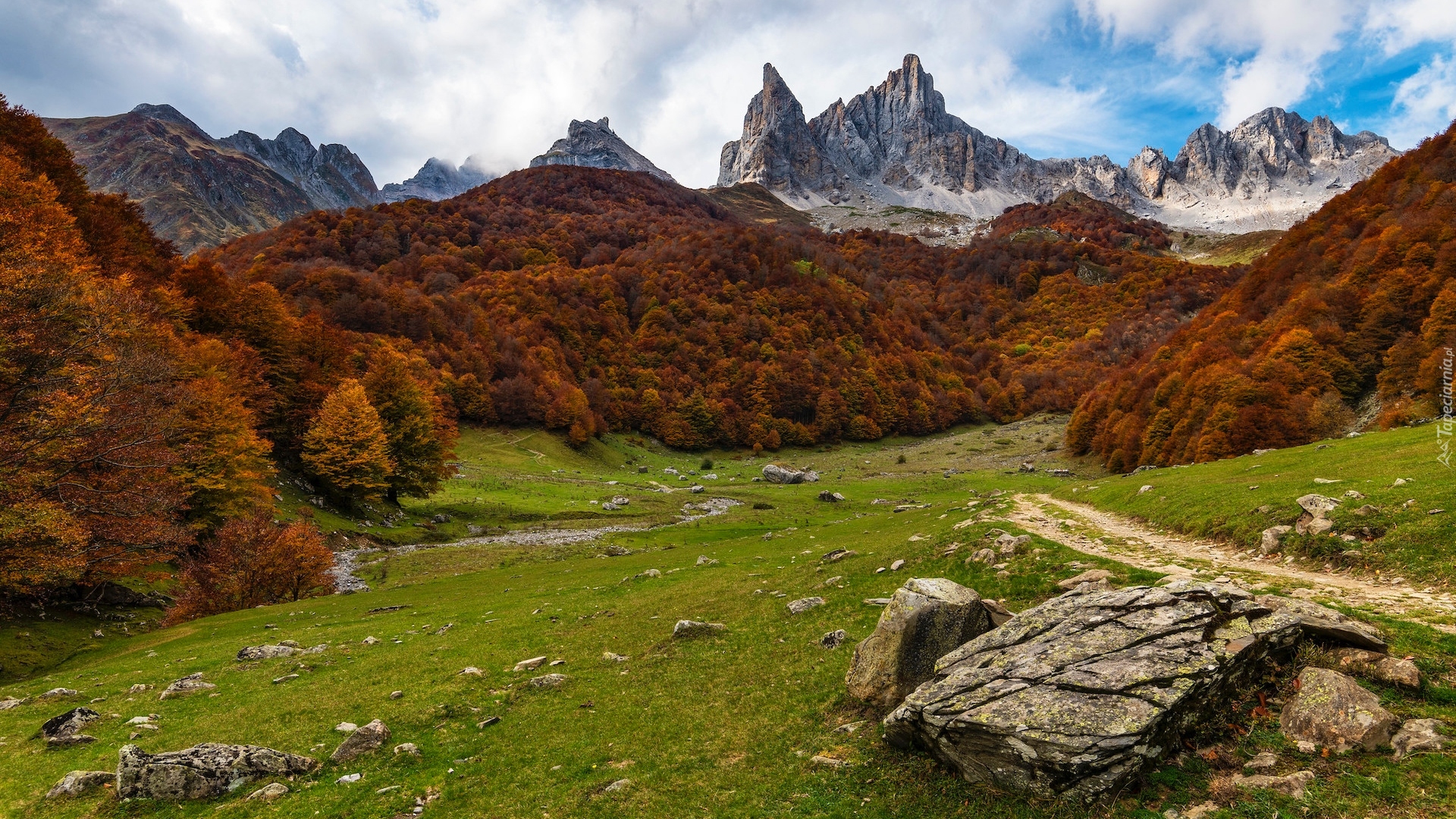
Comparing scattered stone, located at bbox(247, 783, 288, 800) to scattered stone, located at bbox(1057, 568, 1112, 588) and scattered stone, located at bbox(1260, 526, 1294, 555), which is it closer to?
scattered stone, located at bbox(1057, 568, 1112, 588)

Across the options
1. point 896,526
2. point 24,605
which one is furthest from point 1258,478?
point 24,605

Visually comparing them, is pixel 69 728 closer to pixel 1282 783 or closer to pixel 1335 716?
pixel 1282 783

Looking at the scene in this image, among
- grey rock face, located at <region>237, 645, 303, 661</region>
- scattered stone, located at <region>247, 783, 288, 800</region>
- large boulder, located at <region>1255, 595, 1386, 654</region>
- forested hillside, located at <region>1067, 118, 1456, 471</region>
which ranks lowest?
grey rock face, located at <region>237, 645, 303, 661</region>

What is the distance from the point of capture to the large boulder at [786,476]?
293ft

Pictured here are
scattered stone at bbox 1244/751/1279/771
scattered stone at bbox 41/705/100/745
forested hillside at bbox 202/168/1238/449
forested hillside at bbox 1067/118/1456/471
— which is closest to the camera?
scattered stone at bbox 1244/751/1279/771

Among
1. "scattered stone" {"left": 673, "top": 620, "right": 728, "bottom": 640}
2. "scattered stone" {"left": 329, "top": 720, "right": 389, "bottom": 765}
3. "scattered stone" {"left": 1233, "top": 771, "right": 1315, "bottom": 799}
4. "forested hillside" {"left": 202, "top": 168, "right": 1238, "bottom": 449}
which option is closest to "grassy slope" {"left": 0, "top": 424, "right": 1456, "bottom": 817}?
"scattered stone" {"left": 1233, "top": 771, "right": 1315, "bottom": 799}

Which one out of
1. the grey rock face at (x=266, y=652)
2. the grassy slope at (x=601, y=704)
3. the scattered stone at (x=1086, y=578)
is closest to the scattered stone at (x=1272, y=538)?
the grassy slope at (x=601, y=704)

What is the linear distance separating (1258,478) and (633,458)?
9604 centimetres

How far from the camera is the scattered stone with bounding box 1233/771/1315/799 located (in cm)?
764

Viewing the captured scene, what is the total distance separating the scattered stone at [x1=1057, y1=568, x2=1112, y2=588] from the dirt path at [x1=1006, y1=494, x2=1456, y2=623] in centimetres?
155

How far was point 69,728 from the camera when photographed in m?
14.4

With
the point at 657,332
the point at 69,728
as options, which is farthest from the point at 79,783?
the point at 657,332

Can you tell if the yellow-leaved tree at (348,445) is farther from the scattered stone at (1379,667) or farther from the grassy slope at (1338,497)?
the scattered stone at (1379,667)

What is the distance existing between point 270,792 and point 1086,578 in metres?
20.8
